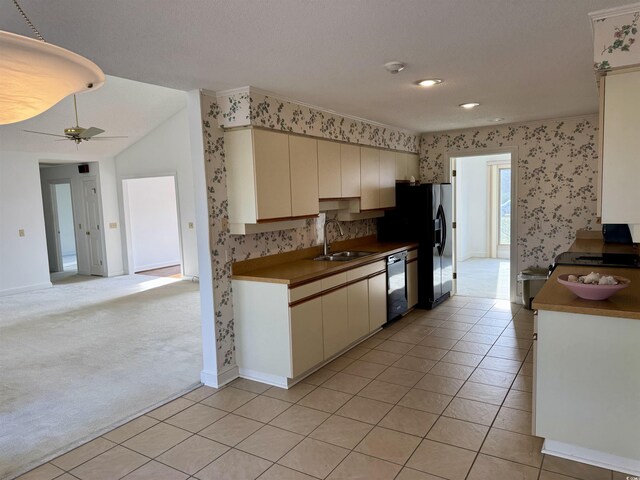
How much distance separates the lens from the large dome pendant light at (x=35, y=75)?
3.43ft

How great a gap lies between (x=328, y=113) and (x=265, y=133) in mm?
1022

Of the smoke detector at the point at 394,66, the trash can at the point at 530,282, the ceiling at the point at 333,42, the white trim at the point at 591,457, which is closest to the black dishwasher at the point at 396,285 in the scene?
the trash can at the point at 530,282

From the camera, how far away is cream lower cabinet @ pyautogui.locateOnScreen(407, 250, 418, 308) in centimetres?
531

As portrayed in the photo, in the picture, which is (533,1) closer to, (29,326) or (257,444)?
(257,444)

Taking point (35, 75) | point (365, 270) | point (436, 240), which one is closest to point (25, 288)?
→ point (365, 270)

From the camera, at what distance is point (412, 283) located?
5.43 metres

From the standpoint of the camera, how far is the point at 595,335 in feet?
7.38

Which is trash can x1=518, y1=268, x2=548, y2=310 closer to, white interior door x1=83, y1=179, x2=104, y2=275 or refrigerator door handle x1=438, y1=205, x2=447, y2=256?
refrigerator door handle x1=438, y1=205, x2=447, y2=256

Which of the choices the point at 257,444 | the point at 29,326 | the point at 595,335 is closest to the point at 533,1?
the point at 595,335

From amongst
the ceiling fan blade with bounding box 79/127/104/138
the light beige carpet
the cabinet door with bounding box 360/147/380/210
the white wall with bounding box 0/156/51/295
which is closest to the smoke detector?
the cabinet door with bounding box 360/147/380/210

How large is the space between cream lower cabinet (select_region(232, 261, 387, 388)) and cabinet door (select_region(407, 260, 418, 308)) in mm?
1471

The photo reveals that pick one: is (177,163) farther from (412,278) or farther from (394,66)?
(394,66)

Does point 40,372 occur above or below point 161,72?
below

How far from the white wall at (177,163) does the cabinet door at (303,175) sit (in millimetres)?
4251
